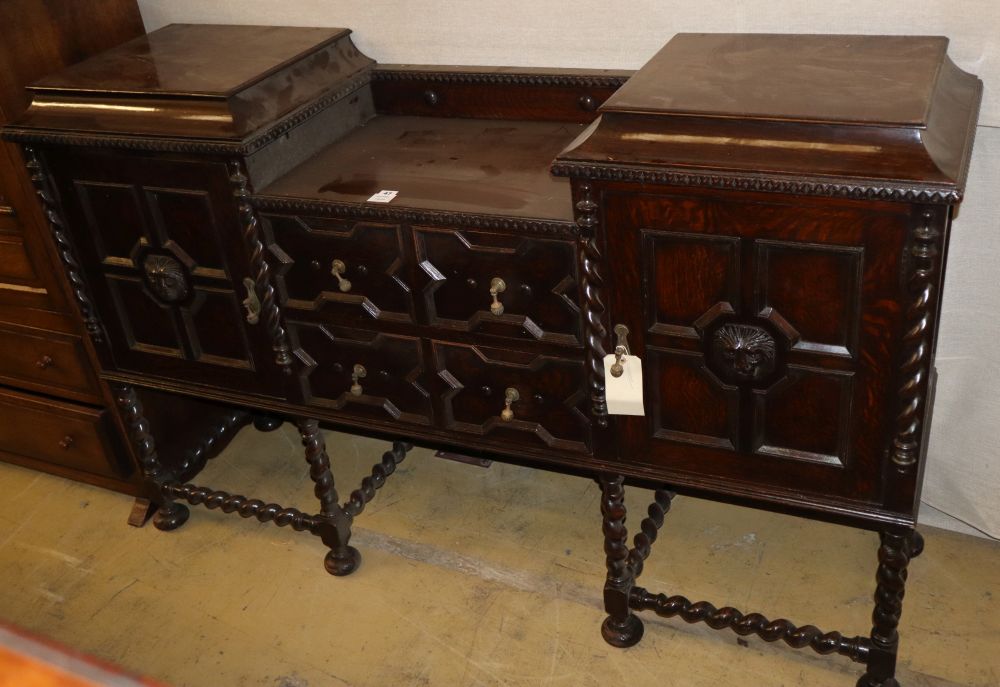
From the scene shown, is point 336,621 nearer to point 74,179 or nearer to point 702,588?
point 702,588

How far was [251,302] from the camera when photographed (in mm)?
2381

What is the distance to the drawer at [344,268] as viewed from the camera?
7.19 ft

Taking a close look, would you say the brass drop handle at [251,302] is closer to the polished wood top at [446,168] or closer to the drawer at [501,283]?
the polished wood top at [446,168]

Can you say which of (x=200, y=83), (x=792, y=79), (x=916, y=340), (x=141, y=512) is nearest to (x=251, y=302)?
A: (x=200, y=83)

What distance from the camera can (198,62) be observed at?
2.49 metres

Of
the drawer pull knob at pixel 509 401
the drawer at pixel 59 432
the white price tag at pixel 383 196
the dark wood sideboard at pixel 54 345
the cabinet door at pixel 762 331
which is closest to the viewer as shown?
the cabinet door at pixel 762 331

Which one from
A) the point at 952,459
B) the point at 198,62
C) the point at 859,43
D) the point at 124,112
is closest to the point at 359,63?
the point at 198,62

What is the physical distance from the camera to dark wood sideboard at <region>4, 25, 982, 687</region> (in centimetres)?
179

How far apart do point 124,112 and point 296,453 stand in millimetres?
1360

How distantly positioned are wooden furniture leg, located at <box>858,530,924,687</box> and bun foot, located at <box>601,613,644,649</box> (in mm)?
517

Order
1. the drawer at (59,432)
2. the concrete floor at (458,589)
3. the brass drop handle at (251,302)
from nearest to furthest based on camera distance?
the brass drop handle at (251,302)
the concrete floor at (458,589)
the drawer at (59,432)

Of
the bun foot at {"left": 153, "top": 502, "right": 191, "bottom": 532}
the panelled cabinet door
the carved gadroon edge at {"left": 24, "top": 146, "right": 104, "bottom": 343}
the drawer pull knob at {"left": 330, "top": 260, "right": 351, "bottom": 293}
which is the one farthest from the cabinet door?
the bun foot at {"left": 153, "top": 502, "right": 191, "bottom": 532}

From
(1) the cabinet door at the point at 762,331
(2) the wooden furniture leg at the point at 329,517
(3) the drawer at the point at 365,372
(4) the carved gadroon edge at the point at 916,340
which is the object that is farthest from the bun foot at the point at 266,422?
(4) the carved gadroon edge at the point at 916,340

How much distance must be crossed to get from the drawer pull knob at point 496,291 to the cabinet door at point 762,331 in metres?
0.24
